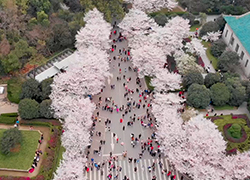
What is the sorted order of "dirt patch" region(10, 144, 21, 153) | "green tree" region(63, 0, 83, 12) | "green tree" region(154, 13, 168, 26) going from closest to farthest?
"dirt patch" region(10, 144, 21, 153)
"green tree" region(154, 13, 168, 26)
"green tree" region(63, 0, 83, 12)

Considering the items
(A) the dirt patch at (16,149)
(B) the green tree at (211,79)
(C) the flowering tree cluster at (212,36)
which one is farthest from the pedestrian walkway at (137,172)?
(C) the flowering tree cluster at (212,36)

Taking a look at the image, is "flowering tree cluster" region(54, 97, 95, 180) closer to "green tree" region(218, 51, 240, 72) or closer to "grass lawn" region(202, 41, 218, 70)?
"green tree" region(218, 51, 240, 72)

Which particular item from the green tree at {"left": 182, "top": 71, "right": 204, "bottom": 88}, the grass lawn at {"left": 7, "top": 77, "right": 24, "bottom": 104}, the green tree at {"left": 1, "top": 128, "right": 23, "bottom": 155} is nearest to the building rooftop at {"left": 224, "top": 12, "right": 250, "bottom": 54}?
the green tree at {"left": 182, "top": 71, "right": 204, "bottom": 88}

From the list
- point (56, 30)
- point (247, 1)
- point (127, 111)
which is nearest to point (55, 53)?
point (56, 30)

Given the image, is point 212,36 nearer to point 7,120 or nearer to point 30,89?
point 30,89

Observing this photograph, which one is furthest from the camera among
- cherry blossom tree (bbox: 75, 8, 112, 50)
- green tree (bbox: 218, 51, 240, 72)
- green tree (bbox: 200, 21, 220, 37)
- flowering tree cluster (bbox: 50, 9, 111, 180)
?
green tree (bbox: 200, 21, 220, 37)
